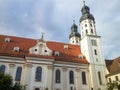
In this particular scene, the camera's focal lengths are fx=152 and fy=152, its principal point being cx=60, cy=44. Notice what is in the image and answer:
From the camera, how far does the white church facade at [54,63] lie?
32250 mm

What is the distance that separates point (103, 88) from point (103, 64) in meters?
6.24

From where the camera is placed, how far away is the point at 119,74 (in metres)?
33.5

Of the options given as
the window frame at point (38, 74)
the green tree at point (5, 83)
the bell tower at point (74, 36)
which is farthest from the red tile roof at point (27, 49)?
the bell tower at point (74, 36)

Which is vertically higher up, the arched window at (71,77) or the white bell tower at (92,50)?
the white bell tower at (92,50)

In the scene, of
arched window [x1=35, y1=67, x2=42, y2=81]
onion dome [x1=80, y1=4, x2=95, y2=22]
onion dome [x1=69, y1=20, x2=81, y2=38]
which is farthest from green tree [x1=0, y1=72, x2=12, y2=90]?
onion dome [x1=69, y1=20, x2=81, y2=38]

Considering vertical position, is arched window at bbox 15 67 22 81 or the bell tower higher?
the bell tower

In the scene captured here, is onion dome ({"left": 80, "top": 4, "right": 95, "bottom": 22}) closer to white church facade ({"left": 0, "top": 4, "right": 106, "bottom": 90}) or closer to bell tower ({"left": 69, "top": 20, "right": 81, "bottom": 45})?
white church facade ({"left": 0, "top": 4, "right": 106, "bottom": 90})

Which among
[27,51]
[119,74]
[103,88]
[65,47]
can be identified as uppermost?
[65,47]

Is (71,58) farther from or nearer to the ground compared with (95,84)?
farther from the ground

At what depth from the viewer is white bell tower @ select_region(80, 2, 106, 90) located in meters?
35.7

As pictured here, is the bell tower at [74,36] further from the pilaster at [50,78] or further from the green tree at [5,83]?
the green tree at [5,83]

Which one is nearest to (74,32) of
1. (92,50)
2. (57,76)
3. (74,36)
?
(74,36)

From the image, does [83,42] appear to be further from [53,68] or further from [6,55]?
[6,55]

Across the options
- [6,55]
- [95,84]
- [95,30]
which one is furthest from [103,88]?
[6,55]
